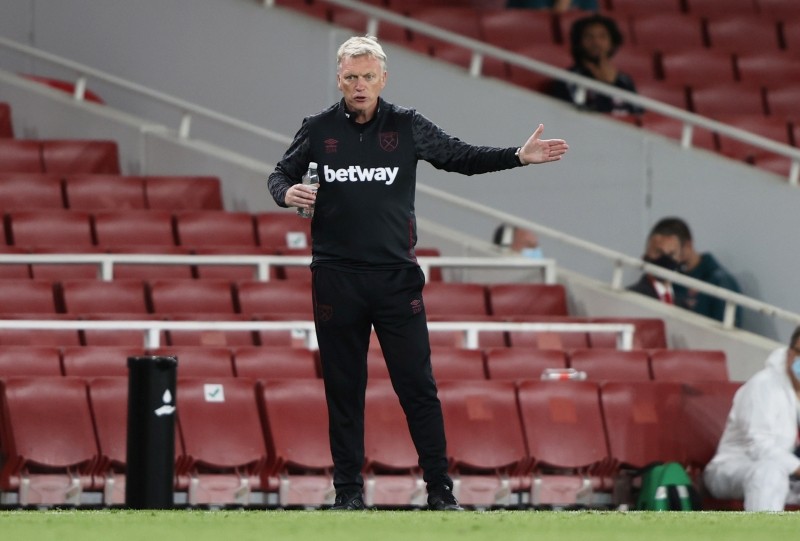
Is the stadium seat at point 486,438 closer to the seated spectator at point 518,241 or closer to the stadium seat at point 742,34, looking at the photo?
the seated spectator at point 518,241

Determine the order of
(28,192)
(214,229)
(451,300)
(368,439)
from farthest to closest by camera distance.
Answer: (28,192)
(214,229)
(451,300)
(368,439)

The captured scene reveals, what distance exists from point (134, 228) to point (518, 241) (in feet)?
7.13

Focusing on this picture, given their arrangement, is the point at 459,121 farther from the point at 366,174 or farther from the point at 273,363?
the point at 366,174

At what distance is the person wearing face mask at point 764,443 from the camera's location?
258 inches

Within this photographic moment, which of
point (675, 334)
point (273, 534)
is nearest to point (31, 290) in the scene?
point (675, 334)

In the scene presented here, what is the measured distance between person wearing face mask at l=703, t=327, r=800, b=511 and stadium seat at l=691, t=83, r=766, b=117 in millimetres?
3856

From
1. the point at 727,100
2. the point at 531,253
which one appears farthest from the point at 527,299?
the point at 727,100

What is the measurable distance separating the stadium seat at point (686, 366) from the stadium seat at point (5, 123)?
441cm

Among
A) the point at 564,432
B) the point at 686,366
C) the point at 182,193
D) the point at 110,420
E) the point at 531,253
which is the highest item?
the point at 182,193

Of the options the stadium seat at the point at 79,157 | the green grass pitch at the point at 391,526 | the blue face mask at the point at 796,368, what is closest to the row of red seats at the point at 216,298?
the blue face mask at the point at 796,368

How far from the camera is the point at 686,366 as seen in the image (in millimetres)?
7645

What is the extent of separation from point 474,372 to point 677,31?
4.73 meters

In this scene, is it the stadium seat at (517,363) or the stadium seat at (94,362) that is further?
the stadium seat at (517,363)

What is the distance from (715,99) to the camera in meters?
10.5
